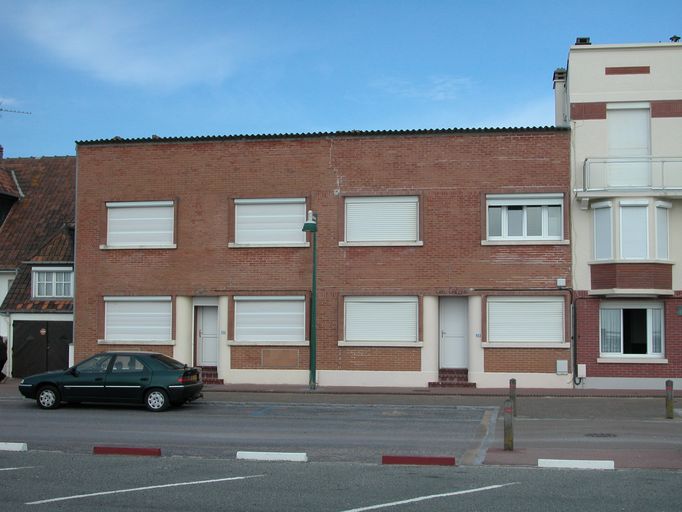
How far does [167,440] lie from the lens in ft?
47.3

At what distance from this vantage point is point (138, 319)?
84.9 ft

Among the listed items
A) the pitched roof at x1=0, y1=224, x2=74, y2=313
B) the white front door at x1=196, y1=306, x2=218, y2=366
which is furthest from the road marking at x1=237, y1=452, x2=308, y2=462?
the pitched roof at x1=0, y1=224, x2=74, y2=313

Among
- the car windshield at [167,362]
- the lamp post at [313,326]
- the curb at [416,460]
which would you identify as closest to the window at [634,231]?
the lamp post at [313,326]

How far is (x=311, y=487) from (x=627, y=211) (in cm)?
1604

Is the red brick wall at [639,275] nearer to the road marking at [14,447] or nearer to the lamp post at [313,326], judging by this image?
the lamp post at [313,326]

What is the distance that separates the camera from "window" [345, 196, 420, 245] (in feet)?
80.4

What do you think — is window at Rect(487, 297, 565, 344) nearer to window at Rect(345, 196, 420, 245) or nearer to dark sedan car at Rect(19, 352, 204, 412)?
window at Rect(345, 196, 420, 245)

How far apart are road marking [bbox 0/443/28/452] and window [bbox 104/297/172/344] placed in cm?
1194

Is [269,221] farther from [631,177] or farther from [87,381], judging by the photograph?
[631,177]

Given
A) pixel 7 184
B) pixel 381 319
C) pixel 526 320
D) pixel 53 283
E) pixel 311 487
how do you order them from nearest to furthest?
pixel 311 487 < pixel 526 320 < pixel 381 319 < pixel 53 283 < pixel 7 184

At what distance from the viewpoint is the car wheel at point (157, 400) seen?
1878 cm

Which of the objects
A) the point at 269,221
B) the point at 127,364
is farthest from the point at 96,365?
the point at 269,221

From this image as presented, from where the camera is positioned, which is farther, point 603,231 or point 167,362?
point 603,231

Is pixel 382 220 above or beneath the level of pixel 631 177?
beneath
